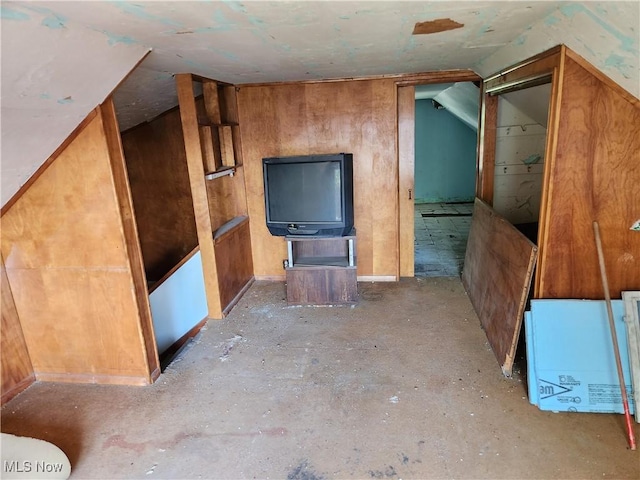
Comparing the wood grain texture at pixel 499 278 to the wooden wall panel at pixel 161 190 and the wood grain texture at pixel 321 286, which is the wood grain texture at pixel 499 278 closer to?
the wood grain texture at pixel 321 286

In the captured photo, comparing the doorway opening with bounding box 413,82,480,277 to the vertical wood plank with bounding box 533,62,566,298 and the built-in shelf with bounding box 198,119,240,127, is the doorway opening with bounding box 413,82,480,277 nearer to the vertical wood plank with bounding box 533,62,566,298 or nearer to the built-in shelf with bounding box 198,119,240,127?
the built-in shelf with bounding box 198,119,240,127

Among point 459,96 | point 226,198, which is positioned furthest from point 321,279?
point 459,96

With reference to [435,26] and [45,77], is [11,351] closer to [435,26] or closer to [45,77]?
[45,77]

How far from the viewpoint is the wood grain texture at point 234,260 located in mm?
3316

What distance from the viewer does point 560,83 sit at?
A: 1954mm

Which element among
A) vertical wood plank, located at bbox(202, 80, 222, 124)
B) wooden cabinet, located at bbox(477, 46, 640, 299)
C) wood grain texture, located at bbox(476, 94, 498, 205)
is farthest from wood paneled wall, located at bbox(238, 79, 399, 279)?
wooden cabinet, located at bbox(477, 46, 640, 299)

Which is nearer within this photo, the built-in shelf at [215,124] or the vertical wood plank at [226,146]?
the built-in shelf at [215,124]

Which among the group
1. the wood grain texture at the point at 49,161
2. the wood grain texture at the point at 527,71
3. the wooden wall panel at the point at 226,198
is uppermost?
the wood grain texture at the point at 527,71

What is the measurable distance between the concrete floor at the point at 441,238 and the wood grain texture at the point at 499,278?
0.66 metres

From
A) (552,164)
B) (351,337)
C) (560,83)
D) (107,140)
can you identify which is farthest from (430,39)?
(351,337)

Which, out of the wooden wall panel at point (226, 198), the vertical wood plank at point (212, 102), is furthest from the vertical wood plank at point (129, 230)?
the vertical wood plank at point (212, 102)

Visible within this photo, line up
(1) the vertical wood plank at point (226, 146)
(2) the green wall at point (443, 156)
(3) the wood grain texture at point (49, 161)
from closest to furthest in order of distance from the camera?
(3) the wood grain texture at point (49, 161)
(1) the vertical wood plank at point (226, 146)
(2) the green wall at point (443, 156)

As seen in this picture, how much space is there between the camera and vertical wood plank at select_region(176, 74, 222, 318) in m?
2.87

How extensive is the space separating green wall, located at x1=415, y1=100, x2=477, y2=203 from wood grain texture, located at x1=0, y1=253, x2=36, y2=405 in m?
6.31
